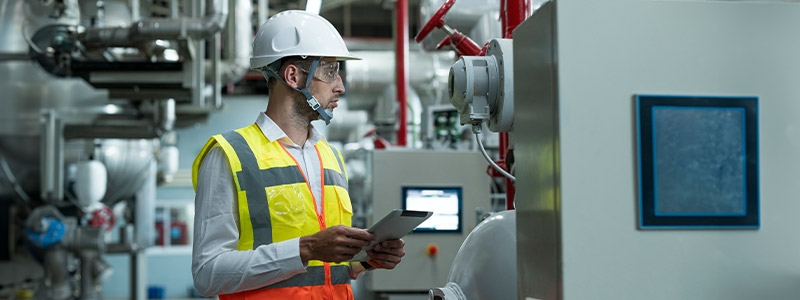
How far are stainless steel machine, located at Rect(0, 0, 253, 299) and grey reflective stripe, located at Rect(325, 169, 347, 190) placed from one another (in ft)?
12.7

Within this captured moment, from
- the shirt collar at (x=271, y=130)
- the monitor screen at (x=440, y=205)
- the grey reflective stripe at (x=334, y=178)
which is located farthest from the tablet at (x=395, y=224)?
the monitor screen at (x=440, y=205)

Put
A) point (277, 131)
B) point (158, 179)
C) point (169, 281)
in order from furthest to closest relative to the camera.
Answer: point (169, 281)
point (158, 179)
point (277, 131)

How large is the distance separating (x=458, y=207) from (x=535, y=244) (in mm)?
3288

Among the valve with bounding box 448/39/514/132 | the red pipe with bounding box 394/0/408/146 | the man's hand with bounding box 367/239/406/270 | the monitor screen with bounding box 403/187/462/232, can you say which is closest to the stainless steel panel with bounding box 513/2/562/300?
the valve with bounding box 448/39/514/132

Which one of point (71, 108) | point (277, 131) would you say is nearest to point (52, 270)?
point (71, 108)

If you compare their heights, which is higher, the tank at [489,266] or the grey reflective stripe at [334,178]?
the grey reflective stripe at [334,178]

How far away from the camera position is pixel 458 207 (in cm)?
480

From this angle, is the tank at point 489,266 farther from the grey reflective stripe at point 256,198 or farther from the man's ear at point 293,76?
the man's ear at point 293,76

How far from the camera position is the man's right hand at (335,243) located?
1794 mm

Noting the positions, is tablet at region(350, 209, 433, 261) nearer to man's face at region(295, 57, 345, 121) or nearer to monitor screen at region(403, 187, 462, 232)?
man's face at region(295, 57, 345, 121)

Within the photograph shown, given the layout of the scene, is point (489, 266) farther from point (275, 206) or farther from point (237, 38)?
point (237, 38)

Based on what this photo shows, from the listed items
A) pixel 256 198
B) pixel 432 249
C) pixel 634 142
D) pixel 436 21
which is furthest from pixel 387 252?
pixel 432 249

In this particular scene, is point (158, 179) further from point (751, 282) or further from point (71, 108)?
point (751, 282)

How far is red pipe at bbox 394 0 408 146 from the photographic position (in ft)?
19.8
